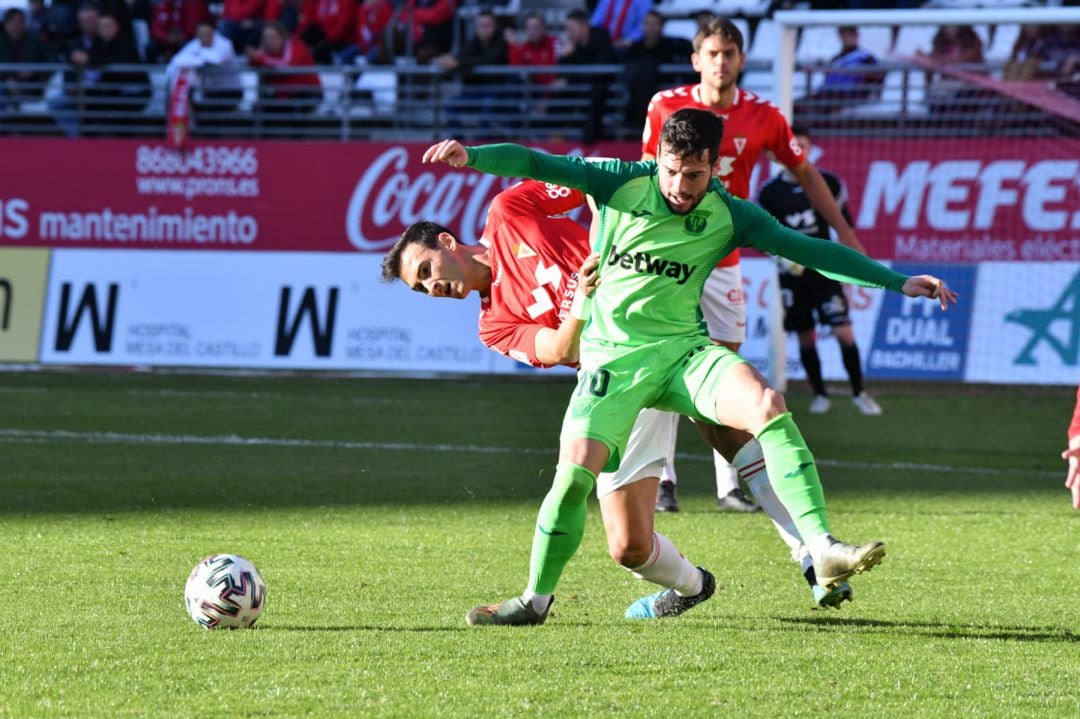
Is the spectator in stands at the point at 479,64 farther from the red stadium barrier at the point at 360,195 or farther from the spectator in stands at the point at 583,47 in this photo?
the red stadium barrier at the point at 360,195

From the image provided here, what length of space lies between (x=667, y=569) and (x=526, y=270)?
46.7 inches

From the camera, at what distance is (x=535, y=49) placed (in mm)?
18844

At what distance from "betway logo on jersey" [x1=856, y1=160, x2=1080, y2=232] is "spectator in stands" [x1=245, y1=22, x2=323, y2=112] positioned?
6758 mm

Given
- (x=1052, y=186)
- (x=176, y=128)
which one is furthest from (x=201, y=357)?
(x=1052, y=186)

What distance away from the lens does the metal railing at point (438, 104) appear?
16328 mm

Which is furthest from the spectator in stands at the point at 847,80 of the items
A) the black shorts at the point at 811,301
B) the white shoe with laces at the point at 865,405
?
the white shoe with laces at the point at 865,405

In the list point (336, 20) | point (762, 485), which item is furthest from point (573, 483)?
point (336, 20)

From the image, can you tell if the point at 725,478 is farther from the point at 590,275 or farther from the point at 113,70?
the point at 113,70

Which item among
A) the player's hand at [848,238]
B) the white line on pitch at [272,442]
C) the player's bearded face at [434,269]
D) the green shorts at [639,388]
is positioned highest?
the player's bearded face at [434,269]

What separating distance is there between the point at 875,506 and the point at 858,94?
342 inches

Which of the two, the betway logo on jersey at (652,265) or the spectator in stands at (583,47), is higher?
the betway logo on jersey at (652,265)

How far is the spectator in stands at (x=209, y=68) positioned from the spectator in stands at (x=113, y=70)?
0.54 m

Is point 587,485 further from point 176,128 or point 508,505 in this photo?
point 176,128

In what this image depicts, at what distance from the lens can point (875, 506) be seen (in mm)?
8922
